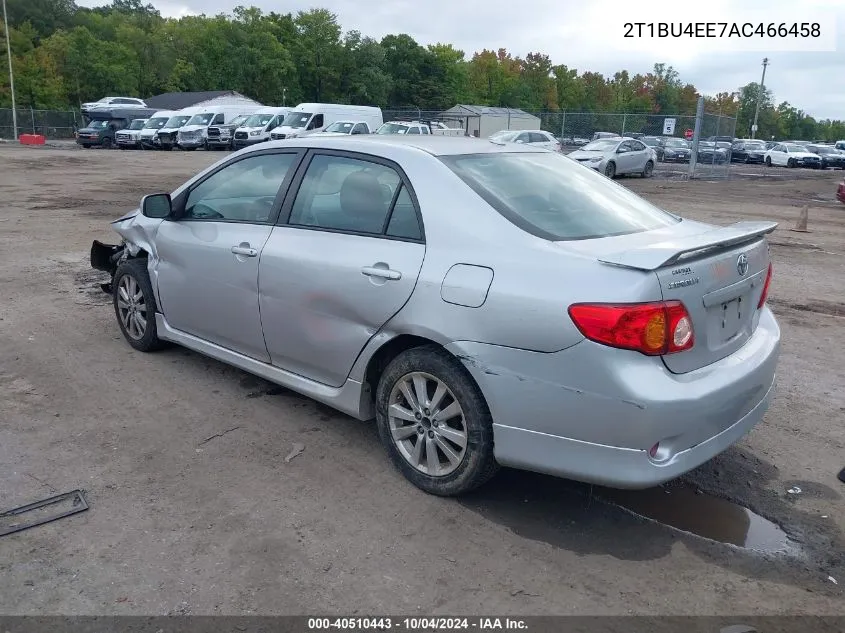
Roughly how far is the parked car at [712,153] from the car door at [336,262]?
28420 mm

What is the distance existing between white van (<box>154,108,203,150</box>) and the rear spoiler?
40.3 m

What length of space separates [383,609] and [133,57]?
3352 inches

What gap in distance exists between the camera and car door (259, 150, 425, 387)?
3648 mm

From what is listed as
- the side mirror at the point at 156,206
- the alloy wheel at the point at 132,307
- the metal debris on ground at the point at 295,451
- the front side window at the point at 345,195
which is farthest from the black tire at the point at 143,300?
the metal debris on ground at the point at 295,451

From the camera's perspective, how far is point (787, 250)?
1115 cm

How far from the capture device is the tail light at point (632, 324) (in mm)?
2924

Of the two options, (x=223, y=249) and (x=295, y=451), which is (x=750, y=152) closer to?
(x=223, y=249)

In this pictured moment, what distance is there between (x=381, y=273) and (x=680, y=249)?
140cm

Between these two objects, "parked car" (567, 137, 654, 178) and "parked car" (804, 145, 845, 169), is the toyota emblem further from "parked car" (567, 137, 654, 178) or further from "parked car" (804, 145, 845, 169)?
"parked car" (804, 145, 845, 169)

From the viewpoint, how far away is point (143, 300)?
538cm

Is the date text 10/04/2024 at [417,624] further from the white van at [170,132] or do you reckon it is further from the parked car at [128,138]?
the parked car at [128,138]

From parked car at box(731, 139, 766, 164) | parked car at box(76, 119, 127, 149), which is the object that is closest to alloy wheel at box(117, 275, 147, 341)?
parked car at box(76, 119, 127, 149)

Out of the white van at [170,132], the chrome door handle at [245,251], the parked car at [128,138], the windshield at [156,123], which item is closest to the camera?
the chrome door handle at [245,251]

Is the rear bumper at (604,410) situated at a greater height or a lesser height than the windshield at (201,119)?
lesser
